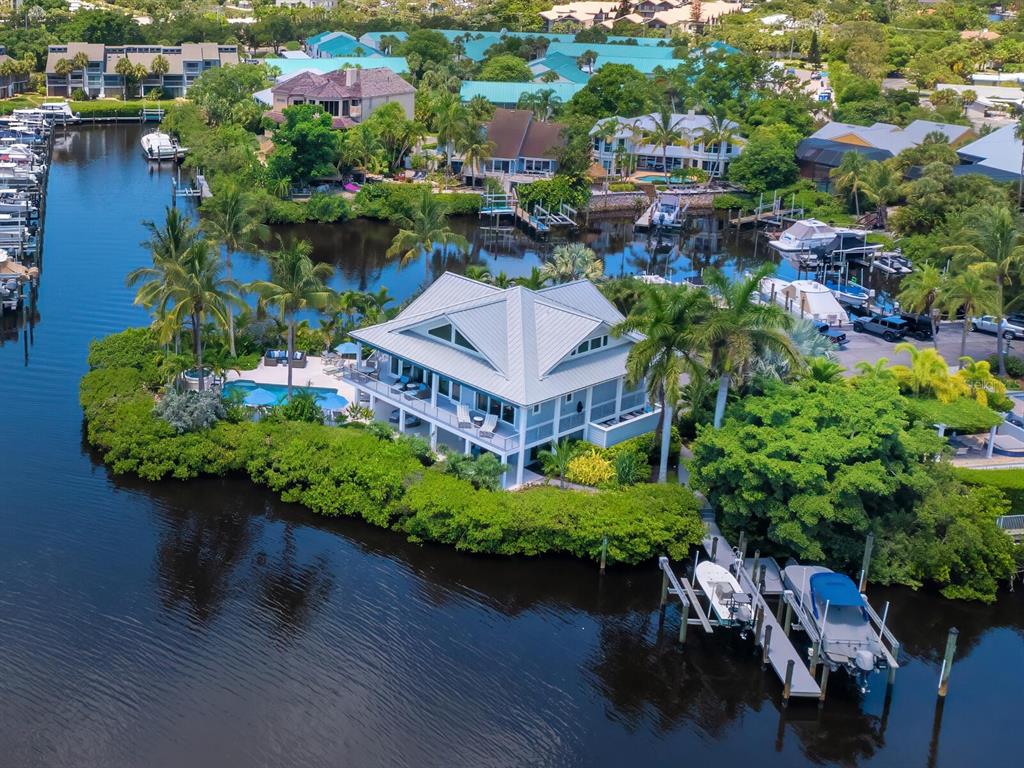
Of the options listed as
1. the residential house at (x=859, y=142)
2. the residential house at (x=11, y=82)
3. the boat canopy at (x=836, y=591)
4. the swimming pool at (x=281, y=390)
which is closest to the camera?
the boat canopy at (x=836, y=591)

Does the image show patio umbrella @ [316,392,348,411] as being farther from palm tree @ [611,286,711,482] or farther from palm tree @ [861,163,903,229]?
palm tree @ [861,163,903,229]

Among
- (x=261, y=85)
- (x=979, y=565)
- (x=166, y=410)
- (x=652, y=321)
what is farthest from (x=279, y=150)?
(x=979, y=565)

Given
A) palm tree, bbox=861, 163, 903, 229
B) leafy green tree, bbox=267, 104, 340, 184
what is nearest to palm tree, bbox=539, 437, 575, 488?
palm tree, bbox=861, 163, 903, 229

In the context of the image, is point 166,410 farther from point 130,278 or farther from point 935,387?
point 935,387

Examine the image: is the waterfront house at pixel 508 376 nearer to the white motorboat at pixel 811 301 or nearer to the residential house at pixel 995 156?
the white motorboat at pixel 811 301

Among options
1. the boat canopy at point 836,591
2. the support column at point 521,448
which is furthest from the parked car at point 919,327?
the support column at point 521,448

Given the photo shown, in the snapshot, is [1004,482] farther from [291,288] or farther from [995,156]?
[995,156]
